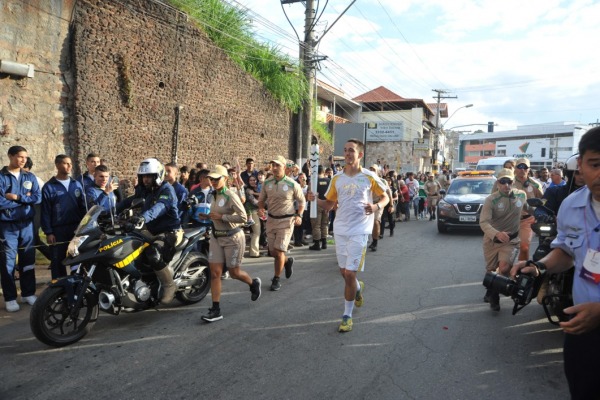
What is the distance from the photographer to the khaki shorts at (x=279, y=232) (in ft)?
22.4

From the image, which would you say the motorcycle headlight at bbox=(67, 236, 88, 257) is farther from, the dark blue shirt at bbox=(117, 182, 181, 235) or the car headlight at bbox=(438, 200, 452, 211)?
the car headlight at bbox=(438, 200, 452, 211)

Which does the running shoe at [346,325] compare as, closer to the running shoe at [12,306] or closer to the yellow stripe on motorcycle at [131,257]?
the yellow stripe on motorcycle at [131,257]

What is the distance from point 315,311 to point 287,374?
180 centimetres

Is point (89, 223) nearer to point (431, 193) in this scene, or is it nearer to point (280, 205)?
point (280, 205)

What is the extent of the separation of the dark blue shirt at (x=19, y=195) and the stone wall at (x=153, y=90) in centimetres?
479

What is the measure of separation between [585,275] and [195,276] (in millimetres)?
4748

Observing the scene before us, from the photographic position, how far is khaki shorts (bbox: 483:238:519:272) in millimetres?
5758

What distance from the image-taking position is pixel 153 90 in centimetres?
1234

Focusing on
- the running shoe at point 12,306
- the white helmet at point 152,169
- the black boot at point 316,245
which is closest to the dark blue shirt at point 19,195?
the running shoe at point 12,306

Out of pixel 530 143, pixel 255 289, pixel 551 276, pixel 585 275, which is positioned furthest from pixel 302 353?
pixel 530 143

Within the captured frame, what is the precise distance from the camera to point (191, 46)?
1366cm

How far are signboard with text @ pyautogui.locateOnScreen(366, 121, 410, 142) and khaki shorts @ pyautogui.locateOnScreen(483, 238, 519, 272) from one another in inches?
1490

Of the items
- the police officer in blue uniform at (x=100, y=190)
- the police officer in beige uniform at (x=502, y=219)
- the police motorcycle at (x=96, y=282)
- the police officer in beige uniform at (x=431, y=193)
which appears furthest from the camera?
the police officer in beige uniform at (x=431, y=193)

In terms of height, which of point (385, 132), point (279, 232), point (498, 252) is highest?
point (385, 132)
